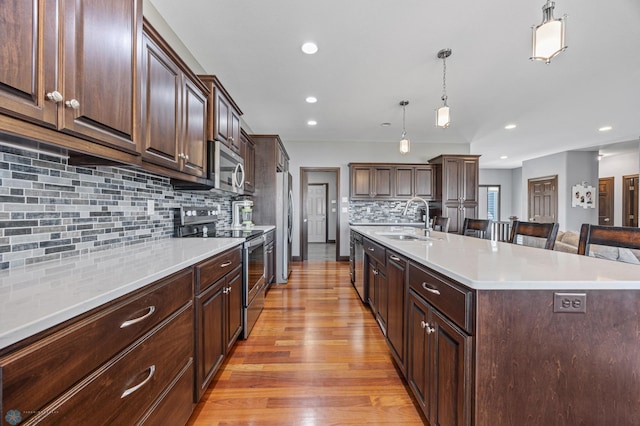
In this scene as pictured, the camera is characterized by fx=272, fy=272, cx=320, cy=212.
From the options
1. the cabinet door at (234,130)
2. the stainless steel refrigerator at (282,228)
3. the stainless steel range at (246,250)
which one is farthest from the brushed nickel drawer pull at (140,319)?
the stainless steel refrigerator at (282,228)

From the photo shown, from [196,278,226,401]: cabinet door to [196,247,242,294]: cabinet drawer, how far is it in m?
0.04

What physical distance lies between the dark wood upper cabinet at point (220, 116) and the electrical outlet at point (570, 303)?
2.40 meters

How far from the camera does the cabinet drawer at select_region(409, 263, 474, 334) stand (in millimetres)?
972

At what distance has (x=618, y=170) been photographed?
7207 millimetres

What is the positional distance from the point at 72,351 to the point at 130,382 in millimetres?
312

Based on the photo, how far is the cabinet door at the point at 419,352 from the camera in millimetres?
1290

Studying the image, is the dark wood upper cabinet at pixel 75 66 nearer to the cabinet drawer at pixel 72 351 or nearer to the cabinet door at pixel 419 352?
the cabinet drawer at pixel 72 351

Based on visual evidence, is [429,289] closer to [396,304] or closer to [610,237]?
[396,304]

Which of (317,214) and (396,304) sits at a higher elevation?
(317,214)

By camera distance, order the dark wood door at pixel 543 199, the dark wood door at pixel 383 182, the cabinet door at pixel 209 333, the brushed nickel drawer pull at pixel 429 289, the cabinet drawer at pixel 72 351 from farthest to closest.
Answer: the dark wood door at pixel 543 199 < the dark wood door at pixel 383 182 < the cabinet door at pixel 209 333 < the brushed nickel drawer pull at pixel 429 289 < the cabinet drawer at pixel 72 351

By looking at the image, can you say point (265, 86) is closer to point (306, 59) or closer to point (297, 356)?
point (306, 59)

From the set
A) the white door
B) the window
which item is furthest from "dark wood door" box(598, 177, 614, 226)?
the white door

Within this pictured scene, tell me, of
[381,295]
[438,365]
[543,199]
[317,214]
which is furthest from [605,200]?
[438,365]

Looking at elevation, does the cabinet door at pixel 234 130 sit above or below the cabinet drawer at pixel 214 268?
above
